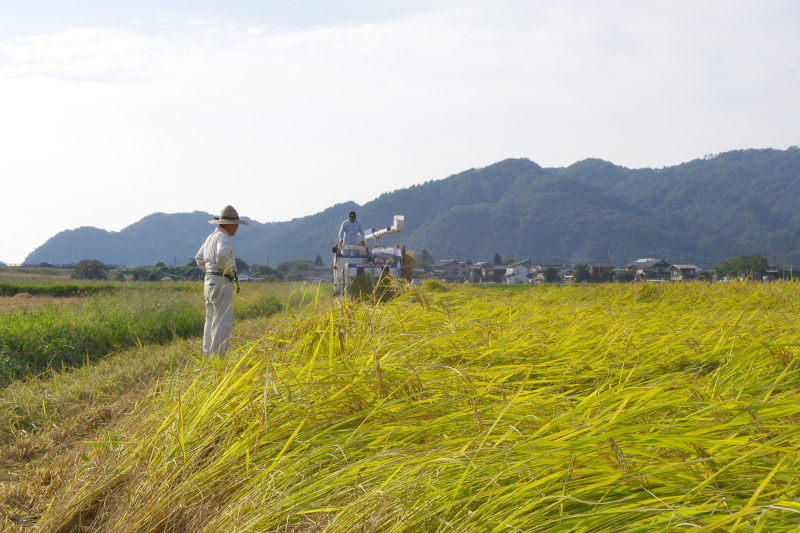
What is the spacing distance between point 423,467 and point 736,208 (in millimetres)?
157685

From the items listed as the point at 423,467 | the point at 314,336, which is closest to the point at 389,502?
the point at 423,467

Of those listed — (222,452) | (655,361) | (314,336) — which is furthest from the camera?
(314,336)

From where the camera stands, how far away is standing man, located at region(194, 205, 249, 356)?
634 centimetres

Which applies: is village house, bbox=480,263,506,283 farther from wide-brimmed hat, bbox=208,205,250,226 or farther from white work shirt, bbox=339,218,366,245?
wide-brimmed hat, bbox=208,205,250,226

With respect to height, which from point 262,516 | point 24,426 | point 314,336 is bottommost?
point 24,426

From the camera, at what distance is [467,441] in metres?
1.89

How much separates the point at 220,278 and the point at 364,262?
6701 millimetres

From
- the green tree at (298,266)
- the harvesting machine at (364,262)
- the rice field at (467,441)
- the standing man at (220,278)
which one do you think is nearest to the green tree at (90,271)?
the green tree at (298,266)

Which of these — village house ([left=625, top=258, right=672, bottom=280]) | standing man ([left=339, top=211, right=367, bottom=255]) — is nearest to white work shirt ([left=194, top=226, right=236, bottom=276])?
standing man ([left=339, top=211, right=367, bottom=255])

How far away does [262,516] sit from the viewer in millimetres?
1758

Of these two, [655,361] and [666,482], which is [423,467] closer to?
[666,482]

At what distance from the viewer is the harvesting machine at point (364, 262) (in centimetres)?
1212

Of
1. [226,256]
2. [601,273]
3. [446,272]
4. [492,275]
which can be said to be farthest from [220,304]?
[492,275]

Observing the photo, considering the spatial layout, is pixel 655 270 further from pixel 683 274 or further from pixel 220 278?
pixel 220 278
